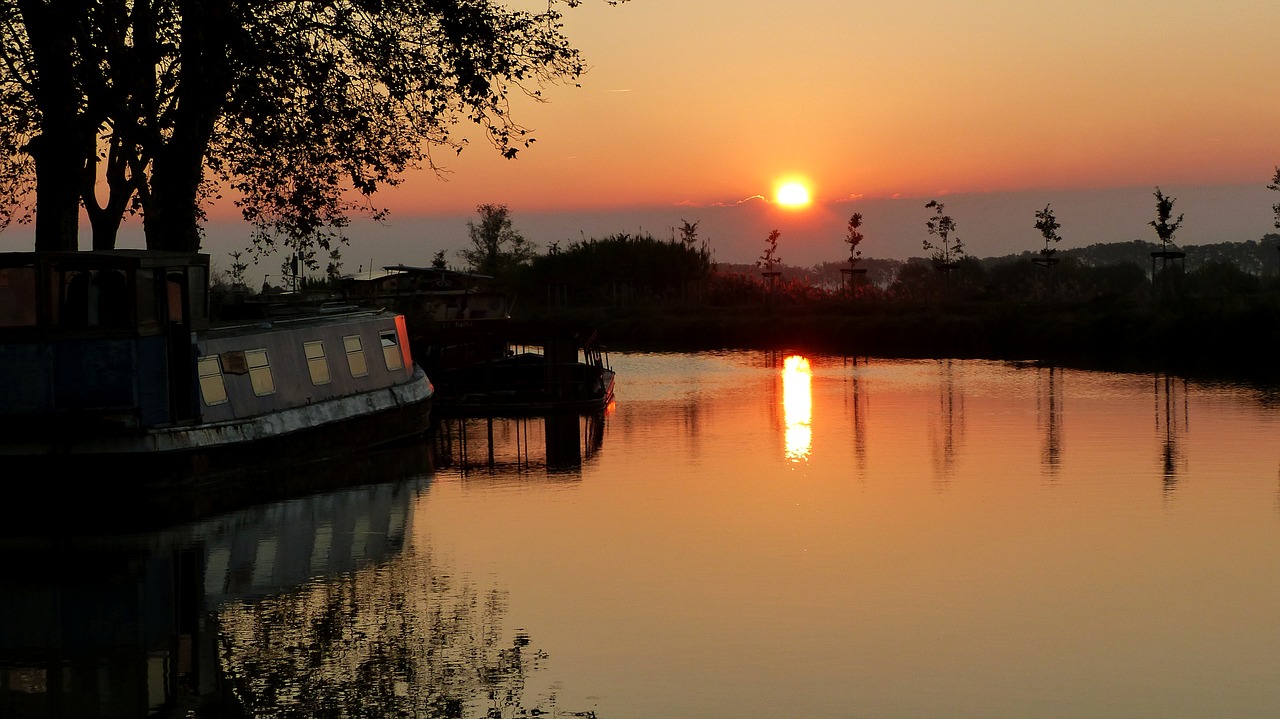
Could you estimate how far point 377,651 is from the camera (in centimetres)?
1030

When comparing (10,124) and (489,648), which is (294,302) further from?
(489,648)

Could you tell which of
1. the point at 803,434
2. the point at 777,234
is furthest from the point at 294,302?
the point at 777,234

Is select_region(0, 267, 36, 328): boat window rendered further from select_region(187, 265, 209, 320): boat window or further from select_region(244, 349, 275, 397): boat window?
select_region(244, 349, 275, 397): boat window

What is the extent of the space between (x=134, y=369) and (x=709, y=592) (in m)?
8.57

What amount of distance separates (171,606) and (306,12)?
12.1 m

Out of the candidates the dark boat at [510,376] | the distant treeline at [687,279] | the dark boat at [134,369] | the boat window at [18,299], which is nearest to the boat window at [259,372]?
the dark boat at [134,369]

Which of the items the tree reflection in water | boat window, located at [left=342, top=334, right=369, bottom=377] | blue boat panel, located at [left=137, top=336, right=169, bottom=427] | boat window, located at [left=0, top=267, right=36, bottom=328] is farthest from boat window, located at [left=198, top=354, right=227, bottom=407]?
the tree reflection in water

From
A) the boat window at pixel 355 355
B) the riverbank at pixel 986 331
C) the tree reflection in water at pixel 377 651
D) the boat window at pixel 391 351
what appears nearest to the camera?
the tree reflection in water at pixel 377 651

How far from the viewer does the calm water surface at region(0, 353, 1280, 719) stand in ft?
30.8

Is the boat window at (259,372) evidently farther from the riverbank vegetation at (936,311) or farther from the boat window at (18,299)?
the riverbank vegetation at (936,311)

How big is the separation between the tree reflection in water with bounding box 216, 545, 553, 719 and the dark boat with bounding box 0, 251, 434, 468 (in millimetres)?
5702

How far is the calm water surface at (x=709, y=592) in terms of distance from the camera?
9.38 m

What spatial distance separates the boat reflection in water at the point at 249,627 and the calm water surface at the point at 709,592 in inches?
1.6

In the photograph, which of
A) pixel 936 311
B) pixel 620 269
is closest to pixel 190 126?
pixel 936 311
